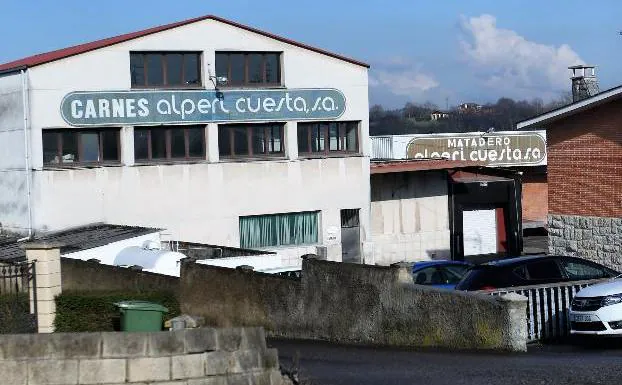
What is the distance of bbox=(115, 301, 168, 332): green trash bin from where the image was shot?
1783cm

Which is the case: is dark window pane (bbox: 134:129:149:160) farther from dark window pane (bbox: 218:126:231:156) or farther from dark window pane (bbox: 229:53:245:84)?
dark window pane (bbox: 229:53:245:84)

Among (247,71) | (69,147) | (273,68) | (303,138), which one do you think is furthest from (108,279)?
(303,138)

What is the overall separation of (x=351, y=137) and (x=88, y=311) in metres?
21.5

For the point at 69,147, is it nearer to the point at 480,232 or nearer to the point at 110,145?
the point at 110,145

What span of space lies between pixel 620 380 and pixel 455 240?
29639 mm

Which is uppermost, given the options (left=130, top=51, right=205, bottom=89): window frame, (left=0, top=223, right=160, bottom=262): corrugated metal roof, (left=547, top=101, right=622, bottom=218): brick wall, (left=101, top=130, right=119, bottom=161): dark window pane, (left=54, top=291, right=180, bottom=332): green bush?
(left=130, top=51, right=205, bottom=89): window frame

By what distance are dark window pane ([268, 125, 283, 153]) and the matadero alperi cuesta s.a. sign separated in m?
21.8

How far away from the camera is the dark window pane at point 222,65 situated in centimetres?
3797

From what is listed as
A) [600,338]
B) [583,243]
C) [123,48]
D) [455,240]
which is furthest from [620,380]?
[455,240]

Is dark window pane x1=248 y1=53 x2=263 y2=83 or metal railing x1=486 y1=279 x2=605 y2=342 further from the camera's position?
dark window pane x1=248 y1=53 x2=263 y2=83

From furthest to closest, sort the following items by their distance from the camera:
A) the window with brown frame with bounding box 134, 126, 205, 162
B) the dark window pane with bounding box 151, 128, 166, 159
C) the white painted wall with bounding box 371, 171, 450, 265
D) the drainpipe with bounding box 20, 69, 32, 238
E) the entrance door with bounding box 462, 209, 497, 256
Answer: the entrance door with bounding box 462, 209, 497, 256 < the white painted wall with bounding box 371, 171, 450, 265 < the dark window pane with bounding box 151, 128, 166, 159 < the window with brown frame with bounding box 134, 126, 205, 162 < the drainpipe with bounding box 20, 69, 32, 238

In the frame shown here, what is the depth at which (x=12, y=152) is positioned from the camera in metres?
35.5

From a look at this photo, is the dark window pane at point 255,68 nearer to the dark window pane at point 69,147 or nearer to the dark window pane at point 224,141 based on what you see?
the dark window pane at point 224,141

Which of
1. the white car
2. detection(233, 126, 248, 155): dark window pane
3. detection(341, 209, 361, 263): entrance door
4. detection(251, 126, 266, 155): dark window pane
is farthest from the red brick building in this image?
the white car
